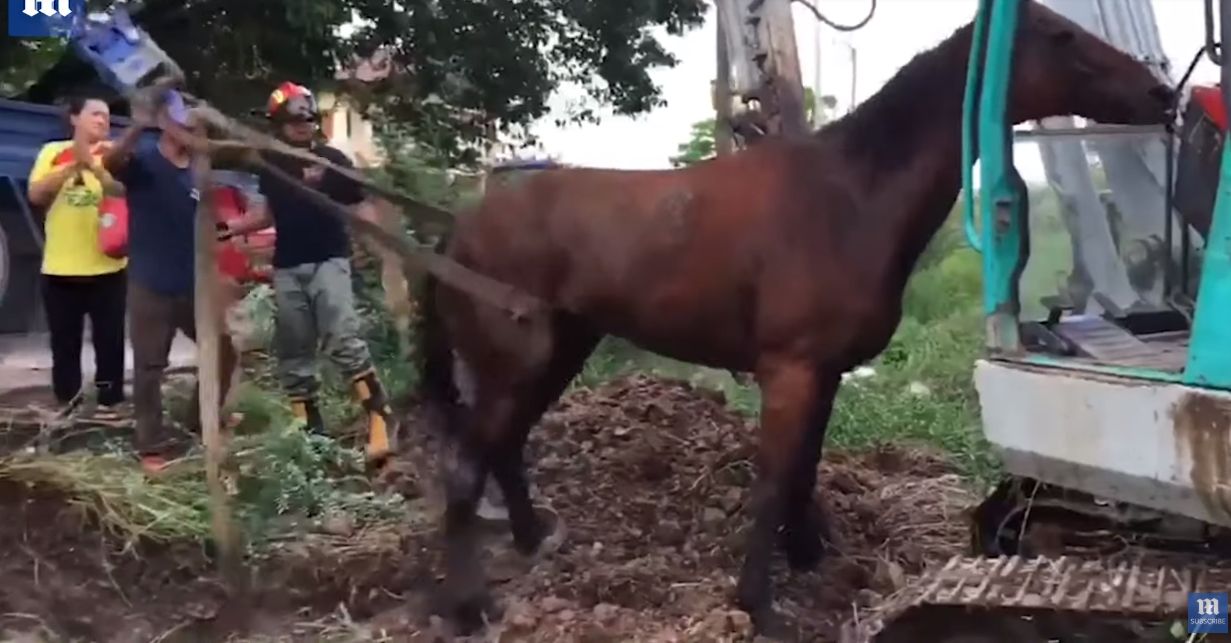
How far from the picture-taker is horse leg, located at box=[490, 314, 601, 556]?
518 cm

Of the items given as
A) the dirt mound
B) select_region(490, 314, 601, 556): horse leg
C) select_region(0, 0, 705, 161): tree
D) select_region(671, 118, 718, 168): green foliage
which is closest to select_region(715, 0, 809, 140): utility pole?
the dirt mound

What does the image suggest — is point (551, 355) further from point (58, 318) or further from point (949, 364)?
point (949, 364)

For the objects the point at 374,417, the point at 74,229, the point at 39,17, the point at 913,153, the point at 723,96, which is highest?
the point at 39,17

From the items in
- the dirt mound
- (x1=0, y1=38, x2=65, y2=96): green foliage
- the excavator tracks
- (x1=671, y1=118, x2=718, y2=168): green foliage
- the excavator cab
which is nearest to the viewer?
the excavator cab

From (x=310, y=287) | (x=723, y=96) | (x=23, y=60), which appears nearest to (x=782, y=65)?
(x=723, y=96)

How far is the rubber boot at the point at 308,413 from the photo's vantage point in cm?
641

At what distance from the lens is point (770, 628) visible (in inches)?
178

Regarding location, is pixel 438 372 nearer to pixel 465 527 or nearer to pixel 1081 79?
pixel 465 527

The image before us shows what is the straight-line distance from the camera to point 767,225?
462 cm

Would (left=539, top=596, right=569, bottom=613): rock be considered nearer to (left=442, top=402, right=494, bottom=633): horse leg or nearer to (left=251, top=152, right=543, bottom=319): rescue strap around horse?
(left=442, top=402, right=494, bottom=633): horse leg

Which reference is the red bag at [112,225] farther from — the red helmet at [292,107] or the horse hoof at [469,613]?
the horse hoof at [469,613]

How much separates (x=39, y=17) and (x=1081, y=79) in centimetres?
883

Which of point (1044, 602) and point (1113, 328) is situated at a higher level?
point (1113, 328)

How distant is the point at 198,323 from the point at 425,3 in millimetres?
8201
